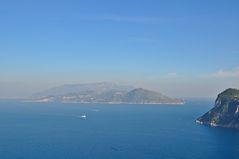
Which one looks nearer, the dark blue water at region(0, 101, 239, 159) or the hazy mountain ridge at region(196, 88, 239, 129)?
the dark blue water at region(0, 101, 239, 159)

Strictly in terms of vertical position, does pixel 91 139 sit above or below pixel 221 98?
below

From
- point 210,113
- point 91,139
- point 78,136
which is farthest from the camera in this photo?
point 210,113

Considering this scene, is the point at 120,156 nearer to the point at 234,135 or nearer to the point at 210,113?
the point at 234,135

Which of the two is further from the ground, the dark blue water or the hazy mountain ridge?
the hazy mountain ridge

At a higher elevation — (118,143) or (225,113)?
(225,113)

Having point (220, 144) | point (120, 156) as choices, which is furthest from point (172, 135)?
point (120, 156)

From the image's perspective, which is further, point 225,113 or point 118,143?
point 225,113

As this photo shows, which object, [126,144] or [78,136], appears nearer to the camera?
[126,144]

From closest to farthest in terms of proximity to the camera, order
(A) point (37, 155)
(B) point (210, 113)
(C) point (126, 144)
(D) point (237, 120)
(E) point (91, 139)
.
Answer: (A) point (37, 155), (C) point (126, 144), (E) point (91, 139), (D) point (237, 120), (B) point (210, 113)
